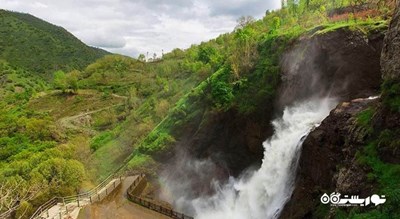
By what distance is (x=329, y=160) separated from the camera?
20.5m

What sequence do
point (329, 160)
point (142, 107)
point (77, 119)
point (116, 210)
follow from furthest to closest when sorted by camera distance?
point (77, 119)
point (142, 107)
point (116, 210)
point (329, 160)

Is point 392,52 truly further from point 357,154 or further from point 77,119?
point 77,119

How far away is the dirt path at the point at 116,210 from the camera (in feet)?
95.3

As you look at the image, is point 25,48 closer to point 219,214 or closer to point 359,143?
point 219,214

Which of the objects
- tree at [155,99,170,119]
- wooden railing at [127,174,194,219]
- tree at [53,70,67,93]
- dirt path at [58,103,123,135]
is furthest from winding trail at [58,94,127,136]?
wooden railing at [127,174,194,219]

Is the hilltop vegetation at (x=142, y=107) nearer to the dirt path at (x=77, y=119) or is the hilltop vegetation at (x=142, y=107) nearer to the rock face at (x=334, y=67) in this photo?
the dirt path at (x=77, y=119)

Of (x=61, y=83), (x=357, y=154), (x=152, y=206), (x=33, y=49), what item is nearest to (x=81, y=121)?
(x=61, y=83)

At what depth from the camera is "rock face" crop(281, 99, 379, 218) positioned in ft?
59.5

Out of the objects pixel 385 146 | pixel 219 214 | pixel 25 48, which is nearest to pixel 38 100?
pixel 25 48

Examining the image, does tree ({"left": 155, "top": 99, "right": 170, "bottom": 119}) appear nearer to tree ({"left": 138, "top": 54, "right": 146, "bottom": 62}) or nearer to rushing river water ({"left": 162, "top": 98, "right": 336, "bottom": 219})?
rushing river water ({"left": 162, "top": 98, "right": 336, "bottom": 219})

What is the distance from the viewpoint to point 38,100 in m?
107

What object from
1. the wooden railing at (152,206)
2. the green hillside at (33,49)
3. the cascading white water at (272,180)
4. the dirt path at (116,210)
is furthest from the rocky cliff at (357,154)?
the green hillside at (33,49)

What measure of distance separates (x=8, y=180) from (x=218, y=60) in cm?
3029

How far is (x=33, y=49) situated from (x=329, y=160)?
6588 inches
